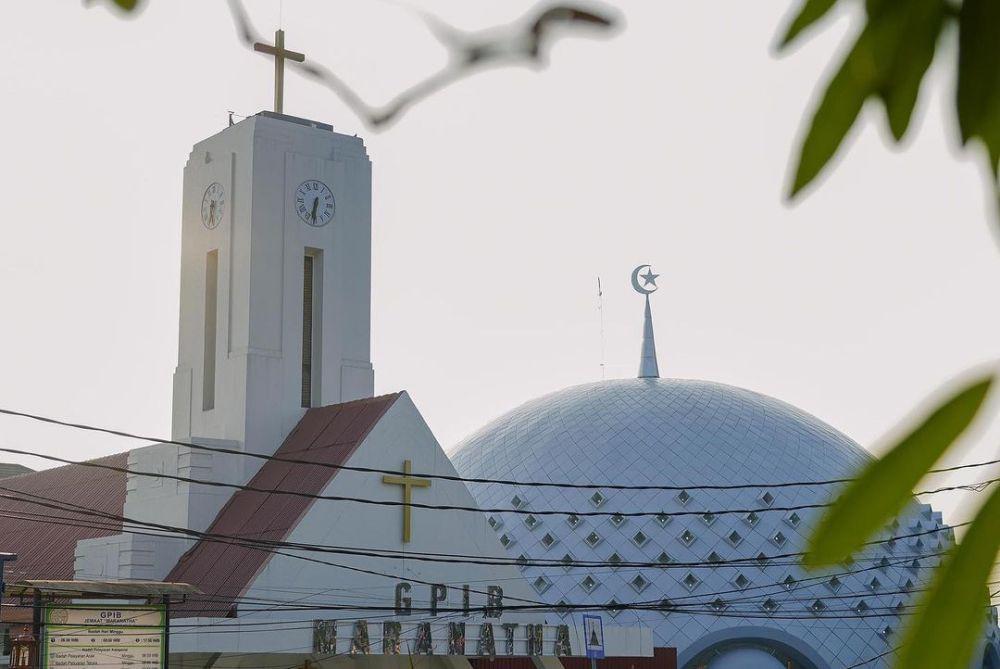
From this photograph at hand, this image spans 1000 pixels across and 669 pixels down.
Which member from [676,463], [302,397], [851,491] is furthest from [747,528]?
[851,491]

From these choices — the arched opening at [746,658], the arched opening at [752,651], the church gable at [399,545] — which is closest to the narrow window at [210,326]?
the church gable at [399,545]

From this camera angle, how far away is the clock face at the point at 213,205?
31.6 m

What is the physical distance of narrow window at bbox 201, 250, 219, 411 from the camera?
32062 millimetres

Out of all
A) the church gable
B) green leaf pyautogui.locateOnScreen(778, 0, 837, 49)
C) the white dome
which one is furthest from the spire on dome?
green leaf pyautogui.locateOnScreen(778, 0, 837, 49)

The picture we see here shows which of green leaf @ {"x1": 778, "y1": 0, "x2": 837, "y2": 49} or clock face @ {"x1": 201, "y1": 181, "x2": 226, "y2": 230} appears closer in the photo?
green leaf @ {"x1": 778, "y1": 0, "x2": 837, "y2": 49}

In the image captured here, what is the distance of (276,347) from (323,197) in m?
3.14

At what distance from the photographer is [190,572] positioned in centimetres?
2812

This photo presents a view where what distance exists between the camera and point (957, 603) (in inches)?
31.1

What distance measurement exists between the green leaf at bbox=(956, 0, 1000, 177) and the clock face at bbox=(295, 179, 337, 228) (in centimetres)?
3076

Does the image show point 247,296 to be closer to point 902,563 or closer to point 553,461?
point 553,461

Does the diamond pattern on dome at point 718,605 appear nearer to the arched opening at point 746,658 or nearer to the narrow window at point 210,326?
the arched opening at point 746,658

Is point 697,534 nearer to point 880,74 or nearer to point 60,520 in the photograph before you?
point 60,520

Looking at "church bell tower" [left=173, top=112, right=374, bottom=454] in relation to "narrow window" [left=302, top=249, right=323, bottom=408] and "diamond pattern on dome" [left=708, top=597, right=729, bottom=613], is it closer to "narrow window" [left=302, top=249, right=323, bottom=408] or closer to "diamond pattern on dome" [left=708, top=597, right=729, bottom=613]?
"narrow window" [left=302, top=249, right=323, bottom=408]

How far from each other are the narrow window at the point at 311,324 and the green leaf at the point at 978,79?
101 ft
